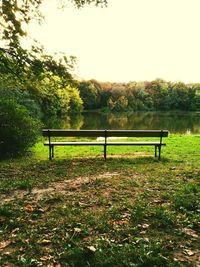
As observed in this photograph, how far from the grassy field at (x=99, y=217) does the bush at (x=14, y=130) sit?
3.38 m

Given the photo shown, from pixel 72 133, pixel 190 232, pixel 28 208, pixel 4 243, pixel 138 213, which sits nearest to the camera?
pixel 4 243

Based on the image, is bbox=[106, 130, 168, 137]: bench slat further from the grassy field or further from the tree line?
the tree line

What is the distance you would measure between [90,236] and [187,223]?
5.38ft

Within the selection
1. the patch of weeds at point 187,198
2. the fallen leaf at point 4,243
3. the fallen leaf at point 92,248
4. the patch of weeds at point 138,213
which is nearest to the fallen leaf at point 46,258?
the fallen leaf at point 92,248

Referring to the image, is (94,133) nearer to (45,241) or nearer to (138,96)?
(45,241)

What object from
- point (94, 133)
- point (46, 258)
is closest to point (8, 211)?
point (46, 258)

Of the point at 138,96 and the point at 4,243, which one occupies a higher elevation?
the point at 138,96

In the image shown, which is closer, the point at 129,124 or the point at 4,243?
the point at 4,243

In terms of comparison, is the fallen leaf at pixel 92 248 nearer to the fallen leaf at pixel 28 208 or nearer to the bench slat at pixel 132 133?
the fallen leaf at pixel 28 208

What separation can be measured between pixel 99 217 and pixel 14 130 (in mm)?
8164

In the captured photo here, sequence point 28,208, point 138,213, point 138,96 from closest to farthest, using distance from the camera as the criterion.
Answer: point 138,213 < point 28,208 < point 138,96

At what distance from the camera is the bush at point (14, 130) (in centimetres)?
1308

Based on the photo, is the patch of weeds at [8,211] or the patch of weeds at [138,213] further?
the patch of weeds at [8,211]

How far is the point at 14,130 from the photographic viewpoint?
13148mm
